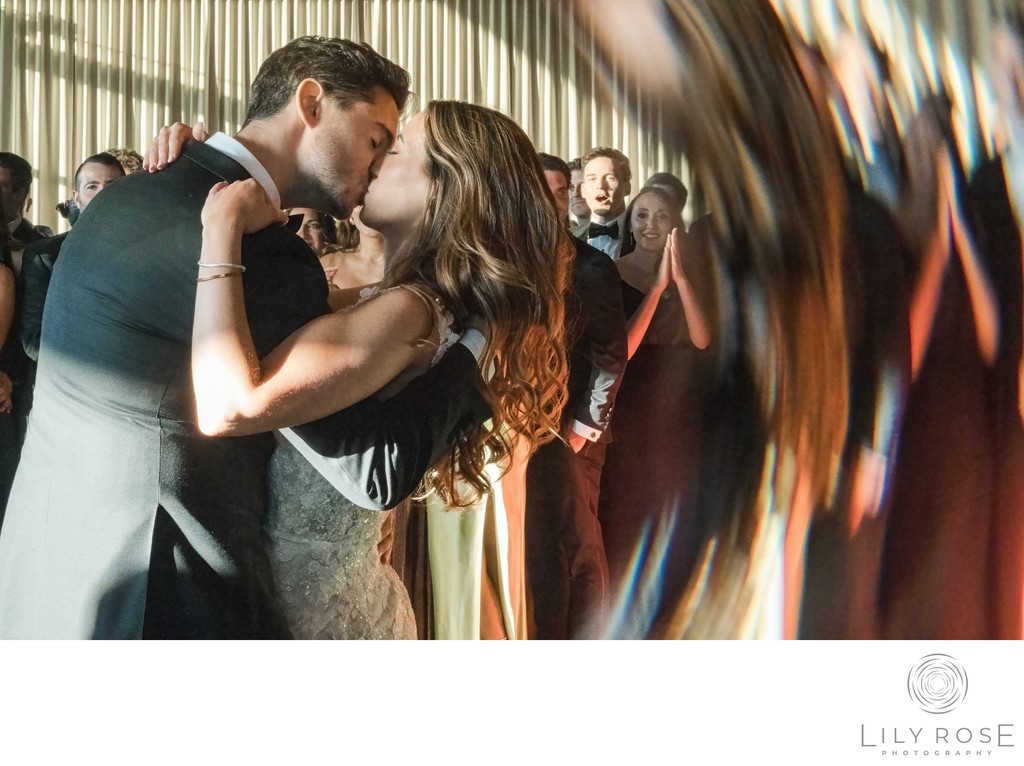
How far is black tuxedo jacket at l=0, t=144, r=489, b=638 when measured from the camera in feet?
7.07

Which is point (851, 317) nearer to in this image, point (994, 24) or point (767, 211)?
point (767, 211)

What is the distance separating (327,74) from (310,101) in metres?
0.08

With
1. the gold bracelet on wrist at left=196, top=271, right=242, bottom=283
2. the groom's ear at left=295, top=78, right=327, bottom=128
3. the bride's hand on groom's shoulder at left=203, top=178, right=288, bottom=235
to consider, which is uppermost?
the groom's ear at left=295, top=78, right=327, bottom=128

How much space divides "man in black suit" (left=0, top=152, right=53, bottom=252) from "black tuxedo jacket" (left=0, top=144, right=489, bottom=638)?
15 centimetres

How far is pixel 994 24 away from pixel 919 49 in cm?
20

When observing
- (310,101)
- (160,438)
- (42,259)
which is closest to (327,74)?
(310,101)

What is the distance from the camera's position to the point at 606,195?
238cm

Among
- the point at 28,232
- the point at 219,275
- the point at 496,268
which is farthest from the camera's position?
the point at 28,232

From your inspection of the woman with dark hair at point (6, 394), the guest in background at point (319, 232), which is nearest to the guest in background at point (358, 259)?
the guest in background at point (319, 232)

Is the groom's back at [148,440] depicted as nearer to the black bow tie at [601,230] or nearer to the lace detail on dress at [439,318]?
the lace detail on dress at [439,318]
